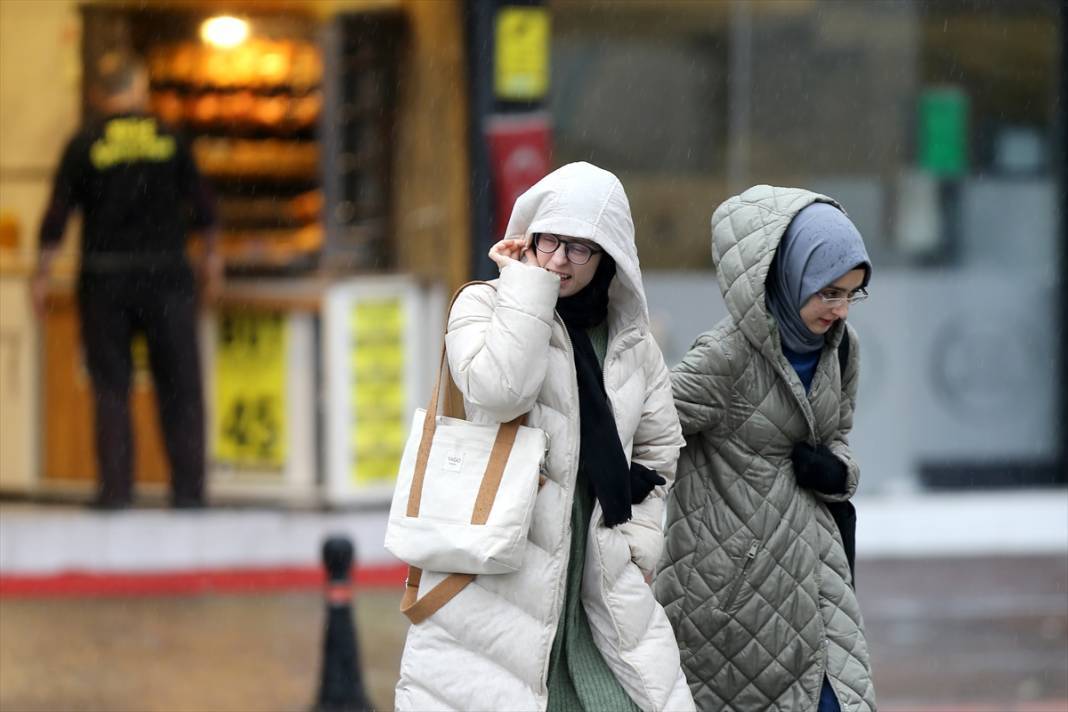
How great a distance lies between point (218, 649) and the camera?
8.27m

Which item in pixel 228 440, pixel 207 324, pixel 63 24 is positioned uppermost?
pixel 63 24

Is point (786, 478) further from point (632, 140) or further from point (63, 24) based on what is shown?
point (63, 24)

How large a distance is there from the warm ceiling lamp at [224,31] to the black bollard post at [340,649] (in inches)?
207

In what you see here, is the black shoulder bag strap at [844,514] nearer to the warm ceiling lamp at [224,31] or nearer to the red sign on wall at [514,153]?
the red sign on wall at [514,153]

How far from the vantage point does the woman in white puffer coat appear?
3.86m

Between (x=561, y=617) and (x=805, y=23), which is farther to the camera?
(x=805, y=23)

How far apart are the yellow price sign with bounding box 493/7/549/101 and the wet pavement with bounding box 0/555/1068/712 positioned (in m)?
3.10

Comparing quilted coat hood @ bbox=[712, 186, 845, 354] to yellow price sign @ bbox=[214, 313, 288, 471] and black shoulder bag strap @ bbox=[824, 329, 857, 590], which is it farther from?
yellow price sign @ bbox=[214, 313, 288, 471]

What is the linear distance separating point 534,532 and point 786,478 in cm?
90

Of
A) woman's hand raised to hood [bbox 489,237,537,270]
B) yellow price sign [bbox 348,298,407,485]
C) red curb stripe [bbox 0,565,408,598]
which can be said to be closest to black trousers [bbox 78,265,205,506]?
red curb stripe [bbox 0,565,408,598]

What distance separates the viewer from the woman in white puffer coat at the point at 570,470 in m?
3.86

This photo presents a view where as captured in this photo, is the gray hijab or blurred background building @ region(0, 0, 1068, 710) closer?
the gray hijab

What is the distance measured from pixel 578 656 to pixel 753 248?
1164mm

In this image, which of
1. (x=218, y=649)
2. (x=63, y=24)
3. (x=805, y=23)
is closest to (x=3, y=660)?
(x=218, y=649)
